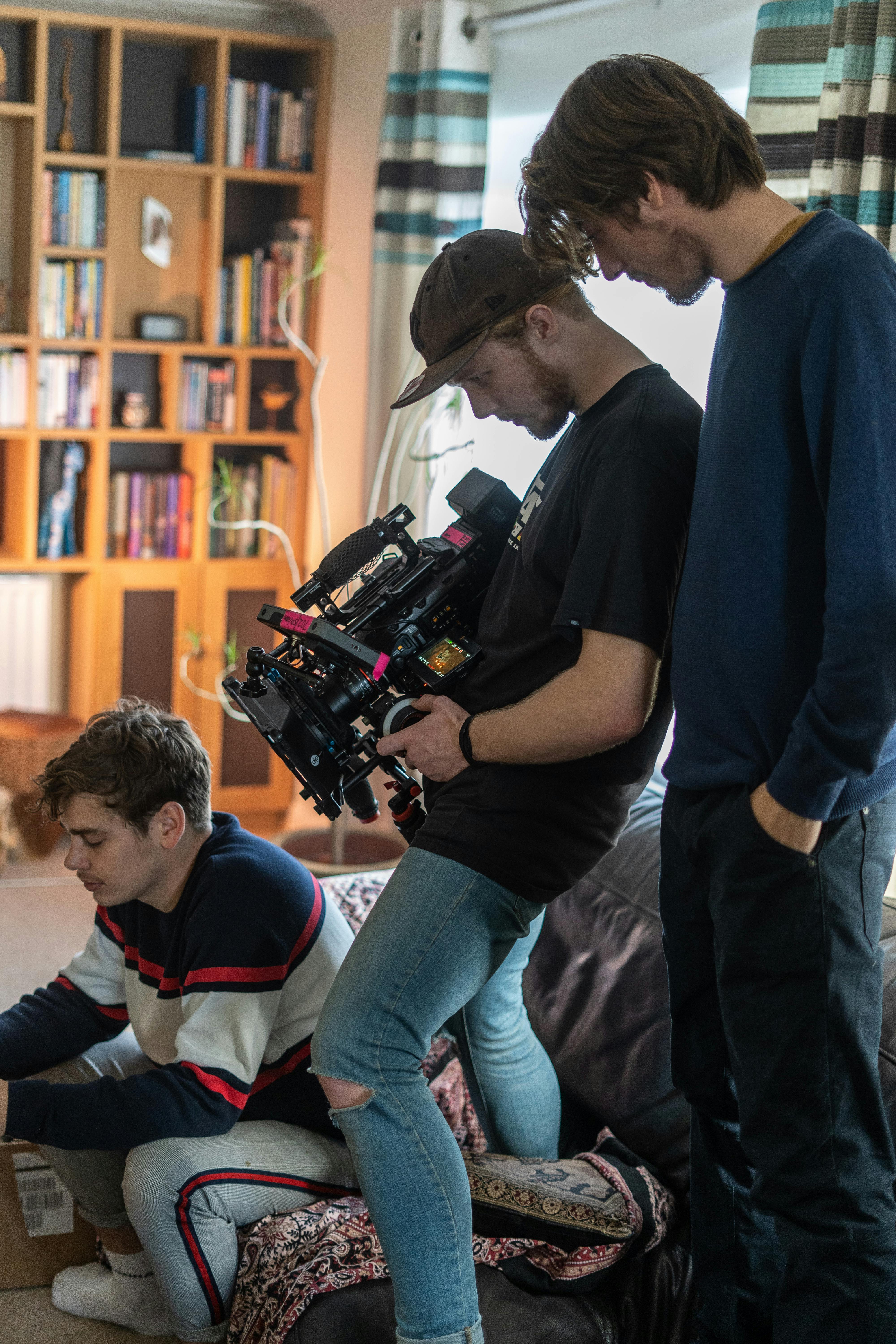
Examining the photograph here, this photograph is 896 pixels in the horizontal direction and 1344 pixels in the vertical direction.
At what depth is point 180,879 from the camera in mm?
1673

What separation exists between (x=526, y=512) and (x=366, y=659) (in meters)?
0.26

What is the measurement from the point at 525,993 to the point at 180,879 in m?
0.58

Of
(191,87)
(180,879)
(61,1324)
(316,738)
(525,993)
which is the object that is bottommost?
(61,1324)

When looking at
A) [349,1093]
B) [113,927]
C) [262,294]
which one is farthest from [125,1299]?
[262,294]

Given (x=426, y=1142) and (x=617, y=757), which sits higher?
(x=617, y=757)

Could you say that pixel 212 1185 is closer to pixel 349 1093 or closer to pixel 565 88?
pixel 349 1093

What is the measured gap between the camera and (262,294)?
3891 mm

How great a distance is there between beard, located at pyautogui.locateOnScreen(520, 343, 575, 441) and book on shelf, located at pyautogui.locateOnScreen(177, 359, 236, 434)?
2.66 meters

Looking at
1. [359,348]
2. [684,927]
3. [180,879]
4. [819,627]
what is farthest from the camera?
[359,348]

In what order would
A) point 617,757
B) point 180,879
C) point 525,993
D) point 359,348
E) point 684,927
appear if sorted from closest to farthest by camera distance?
point 684,927 → point 617,757 → point 180,879 → point 525,993 → point 359,348

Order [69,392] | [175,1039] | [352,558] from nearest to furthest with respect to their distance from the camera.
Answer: [352,558]
[175,1039]
[69,392]

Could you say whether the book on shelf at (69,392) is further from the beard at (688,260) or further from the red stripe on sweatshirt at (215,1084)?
the beard at (688,260)

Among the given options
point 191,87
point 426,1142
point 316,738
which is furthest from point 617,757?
point 191,87

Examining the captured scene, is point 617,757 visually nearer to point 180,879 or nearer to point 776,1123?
point 776,1123
